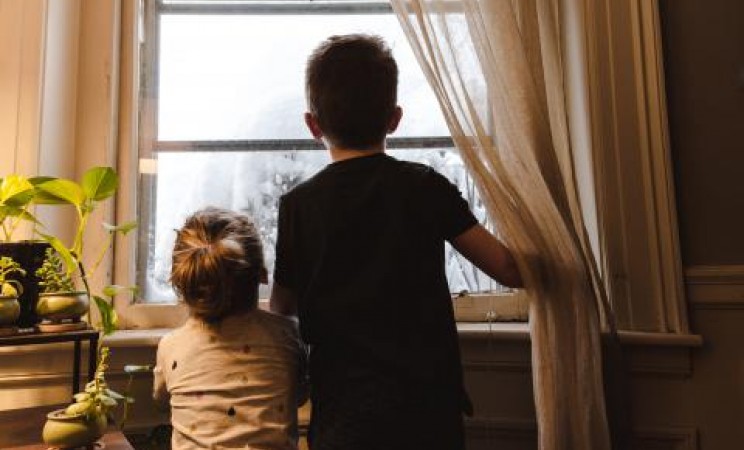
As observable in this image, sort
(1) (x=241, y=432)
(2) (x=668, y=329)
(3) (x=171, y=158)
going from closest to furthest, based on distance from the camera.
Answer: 1. (1) (x=241, y=432)
2. (2) (x=668, y=329)
3. (3) (x=171, y=158)

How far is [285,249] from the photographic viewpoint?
0.89 metres

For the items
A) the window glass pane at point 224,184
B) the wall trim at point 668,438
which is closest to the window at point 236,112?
the window glass pane at point 224,184

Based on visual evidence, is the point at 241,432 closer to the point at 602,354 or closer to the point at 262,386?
the point at 262,386

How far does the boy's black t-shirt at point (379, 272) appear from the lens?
31.5 inches

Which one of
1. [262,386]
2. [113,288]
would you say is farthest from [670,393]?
[113,288]

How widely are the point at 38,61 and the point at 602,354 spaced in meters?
1.41

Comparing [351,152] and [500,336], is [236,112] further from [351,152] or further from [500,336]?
[500,336]

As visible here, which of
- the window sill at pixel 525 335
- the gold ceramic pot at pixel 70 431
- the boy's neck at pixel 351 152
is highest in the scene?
the boy's neck at pixel 351 152

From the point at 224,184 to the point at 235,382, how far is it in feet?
2.13

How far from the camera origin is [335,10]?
1.43m

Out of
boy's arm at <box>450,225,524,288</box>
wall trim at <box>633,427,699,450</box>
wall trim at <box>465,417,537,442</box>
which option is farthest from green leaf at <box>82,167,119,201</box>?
wall trim at <box>633,427,699,450</box>

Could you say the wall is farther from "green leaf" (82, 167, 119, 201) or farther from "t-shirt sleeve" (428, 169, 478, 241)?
"green leaf" (82, 167, 119, 201)

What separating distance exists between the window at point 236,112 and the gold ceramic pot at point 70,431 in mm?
563

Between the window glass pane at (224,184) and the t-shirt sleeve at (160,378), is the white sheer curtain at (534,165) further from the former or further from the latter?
the t-shirt sleeve at (160,378)
